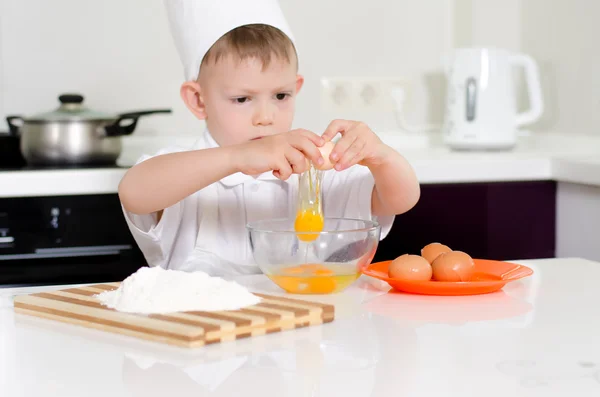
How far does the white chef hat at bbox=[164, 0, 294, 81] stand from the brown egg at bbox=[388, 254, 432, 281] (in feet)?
2.01

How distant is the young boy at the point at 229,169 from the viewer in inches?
55.4

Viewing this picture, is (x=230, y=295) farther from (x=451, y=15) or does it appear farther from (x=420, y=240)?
(x=451, y=15)

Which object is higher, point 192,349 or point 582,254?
A: point 192,349

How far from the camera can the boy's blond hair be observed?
1555mm

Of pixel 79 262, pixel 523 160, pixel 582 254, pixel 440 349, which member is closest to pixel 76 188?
pixel 79 262

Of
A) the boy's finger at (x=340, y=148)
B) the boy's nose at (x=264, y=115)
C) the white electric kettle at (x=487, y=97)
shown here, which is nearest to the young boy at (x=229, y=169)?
the boy's nose at (x=264, y=115)

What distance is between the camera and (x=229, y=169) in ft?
4.35

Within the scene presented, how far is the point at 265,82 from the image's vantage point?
1.54m

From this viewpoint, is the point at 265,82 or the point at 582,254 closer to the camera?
the point at 265,82

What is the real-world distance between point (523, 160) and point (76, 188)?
3.35 feet

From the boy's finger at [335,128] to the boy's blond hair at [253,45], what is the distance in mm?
339

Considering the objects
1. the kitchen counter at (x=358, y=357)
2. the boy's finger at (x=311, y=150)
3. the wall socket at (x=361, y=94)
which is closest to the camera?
the kitchen counter at (x=358, y=357)

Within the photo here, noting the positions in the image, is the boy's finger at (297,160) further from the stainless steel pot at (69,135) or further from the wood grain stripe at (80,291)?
the stainless steel pot at (69,135)

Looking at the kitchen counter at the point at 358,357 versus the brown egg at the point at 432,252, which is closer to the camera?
the kitchen counter at the point at 358,357
